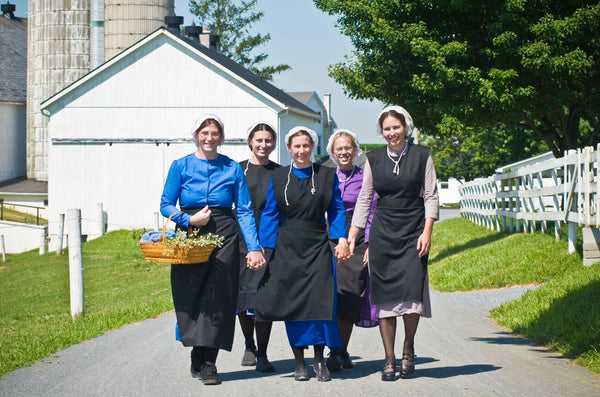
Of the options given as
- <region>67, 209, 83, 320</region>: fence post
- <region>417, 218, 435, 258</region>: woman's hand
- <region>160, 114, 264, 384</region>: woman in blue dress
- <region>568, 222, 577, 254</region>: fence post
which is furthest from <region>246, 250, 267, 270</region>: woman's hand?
<region>568, 222, 577, 254</region>: fence post

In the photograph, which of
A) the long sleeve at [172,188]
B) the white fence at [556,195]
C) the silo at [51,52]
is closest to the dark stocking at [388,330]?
the long sleeve at [172,188]

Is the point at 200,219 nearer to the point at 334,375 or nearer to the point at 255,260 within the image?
the point at 255,260

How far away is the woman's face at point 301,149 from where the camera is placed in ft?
24.8

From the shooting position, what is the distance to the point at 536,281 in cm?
1350

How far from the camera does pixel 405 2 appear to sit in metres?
20.6

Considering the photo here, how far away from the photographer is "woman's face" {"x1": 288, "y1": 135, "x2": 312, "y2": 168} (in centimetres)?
757

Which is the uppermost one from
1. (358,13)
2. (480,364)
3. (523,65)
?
(358,13)

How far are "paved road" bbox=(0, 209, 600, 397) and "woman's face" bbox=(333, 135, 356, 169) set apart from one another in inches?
69.4

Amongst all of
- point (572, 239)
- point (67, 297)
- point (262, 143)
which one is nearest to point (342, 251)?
point (262, 143)

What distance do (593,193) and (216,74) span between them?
2519 centimetres

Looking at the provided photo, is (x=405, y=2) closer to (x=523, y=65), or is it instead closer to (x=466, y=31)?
(x=466, y=31)

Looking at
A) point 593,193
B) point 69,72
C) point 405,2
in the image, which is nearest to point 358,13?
point 405,2

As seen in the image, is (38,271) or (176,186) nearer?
(176,186)

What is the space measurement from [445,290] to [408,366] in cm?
785
